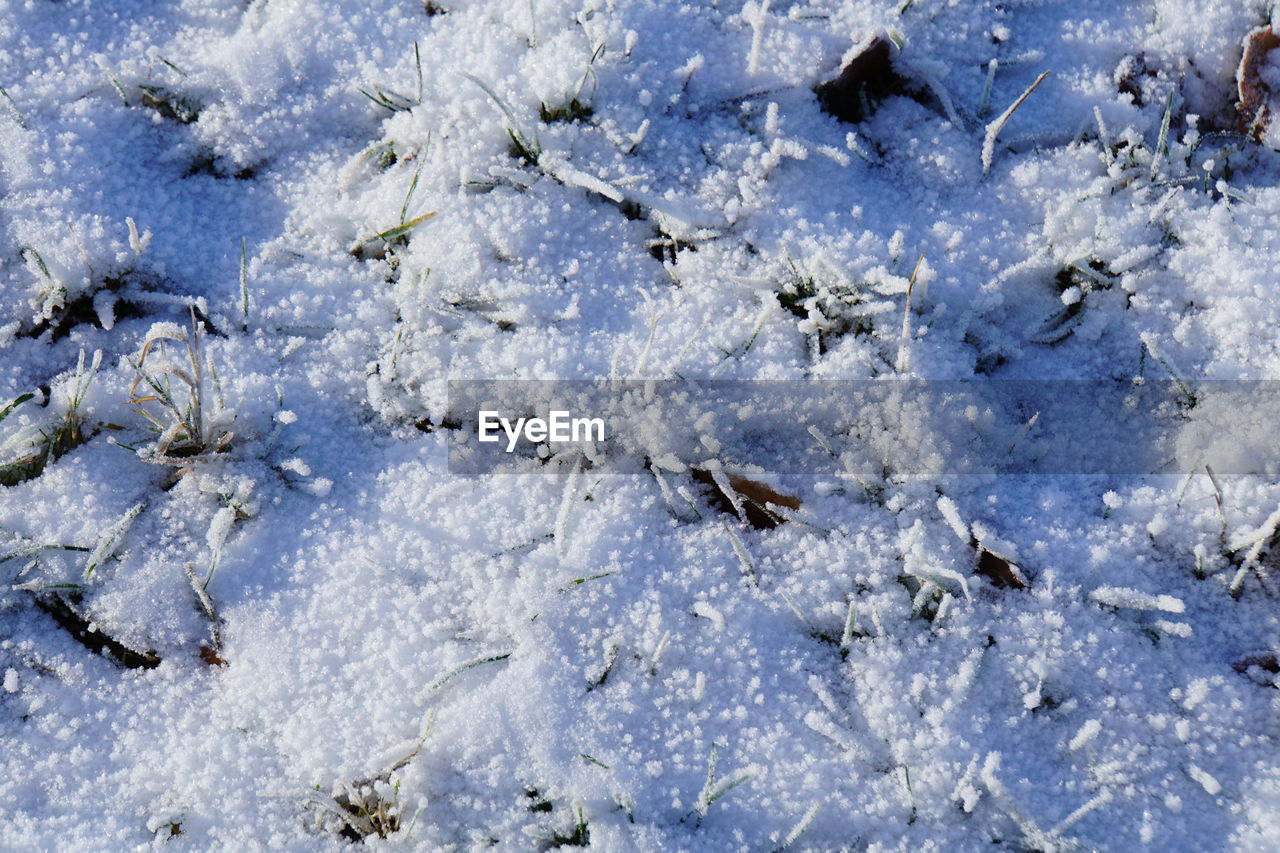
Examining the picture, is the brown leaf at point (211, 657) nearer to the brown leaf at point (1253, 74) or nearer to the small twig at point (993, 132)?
the small twig at point (993, 132)

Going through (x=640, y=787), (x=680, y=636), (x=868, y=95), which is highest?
(x=868, y=95)

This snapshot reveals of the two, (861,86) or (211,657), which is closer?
(211,657)

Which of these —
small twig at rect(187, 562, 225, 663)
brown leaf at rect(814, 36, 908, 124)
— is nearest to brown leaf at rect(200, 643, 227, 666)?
small twig at rect(187, 562, 225, 663)

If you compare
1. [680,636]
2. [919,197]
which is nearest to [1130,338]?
[919,197]

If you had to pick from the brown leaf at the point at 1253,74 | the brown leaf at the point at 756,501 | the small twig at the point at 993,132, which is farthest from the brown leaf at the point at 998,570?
the brown leaf at the point at 1253,74

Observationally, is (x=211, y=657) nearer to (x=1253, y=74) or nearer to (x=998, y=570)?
(x=998, y=570)

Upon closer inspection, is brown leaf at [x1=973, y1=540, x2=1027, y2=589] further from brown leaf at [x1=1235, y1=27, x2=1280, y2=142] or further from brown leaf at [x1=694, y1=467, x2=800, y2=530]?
brown leaf at [x1=1235, y1=27, x2=1280, y2=142]

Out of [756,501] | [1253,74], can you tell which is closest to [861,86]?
[1253,74]

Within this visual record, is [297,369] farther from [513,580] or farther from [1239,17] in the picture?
[1239,17]
